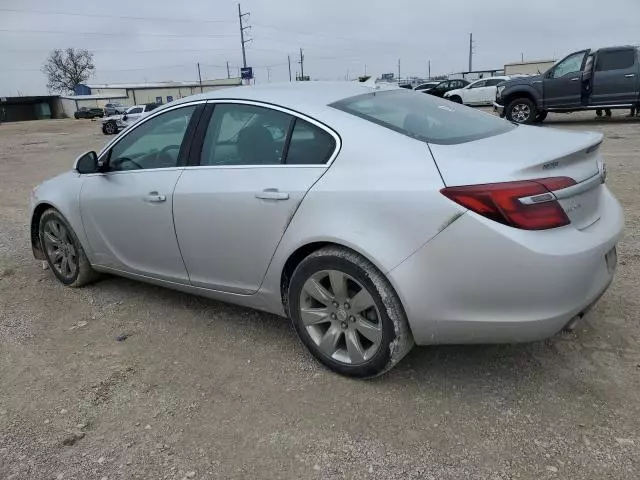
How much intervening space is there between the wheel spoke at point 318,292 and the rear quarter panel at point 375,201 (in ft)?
0.64

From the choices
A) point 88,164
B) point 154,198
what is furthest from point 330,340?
point 88,164

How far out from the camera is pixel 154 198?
3.52m

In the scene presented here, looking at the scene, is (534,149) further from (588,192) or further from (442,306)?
(442,306)

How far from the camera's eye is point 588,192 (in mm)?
2615

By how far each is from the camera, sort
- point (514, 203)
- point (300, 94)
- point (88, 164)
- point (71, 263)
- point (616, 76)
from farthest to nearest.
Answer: point (616, 76), point (71, 263), point (88, 164), point (300, 94), point (514, 203)

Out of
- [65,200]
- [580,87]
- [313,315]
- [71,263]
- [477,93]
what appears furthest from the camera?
[477,93]

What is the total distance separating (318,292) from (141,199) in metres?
1.50

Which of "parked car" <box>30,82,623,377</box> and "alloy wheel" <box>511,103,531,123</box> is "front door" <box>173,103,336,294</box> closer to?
"parked car" <box>30,82,623,377</box>

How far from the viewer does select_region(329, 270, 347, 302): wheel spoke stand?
2746mm

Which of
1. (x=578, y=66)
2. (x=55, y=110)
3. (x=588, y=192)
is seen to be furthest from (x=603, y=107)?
(x=55, y=110)

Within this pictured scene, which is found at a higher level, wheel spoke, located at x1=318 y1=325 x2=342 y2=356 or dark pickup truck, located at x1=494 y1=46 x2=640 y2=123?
dark pickup truck, located at x1=494 y1=46 x2=640 y2=123

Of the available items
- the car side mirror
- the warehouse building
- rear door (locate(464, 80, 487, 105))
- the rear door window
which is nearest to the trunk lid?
the rear door window

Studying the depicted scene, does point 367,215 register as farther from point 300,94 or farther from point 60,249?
point 60,249

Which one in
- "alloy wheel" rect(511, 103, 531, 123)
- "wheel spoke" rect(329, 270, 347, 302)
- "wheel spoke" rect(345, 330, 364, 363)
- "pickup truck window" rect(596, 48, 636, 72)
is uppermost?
"pickup truck window" rect(596, 48, 636, 72)
